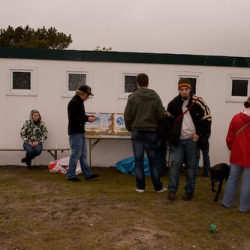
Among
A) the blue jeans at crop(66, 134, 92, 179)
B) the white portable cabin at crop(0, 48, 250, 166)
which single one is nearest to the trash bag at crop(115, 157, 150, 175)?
the white portable cabin at crop(0, 48, 250, 166)

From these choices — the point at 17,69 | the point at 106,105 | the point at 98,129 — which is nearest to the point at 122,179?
the point at 98,129

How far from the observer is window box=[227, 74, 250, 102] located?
8.85 metres

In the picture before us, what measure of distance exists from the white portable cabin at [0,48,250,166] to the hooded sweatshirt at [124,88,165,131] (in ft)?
10.4

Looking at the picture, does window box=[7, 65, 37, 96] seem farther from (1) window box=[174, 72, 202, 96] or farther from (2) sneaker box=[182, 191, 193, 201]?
(2) sneaker box=[182, 191, 193, 201]

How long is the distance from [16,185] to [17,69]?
325 centimetres

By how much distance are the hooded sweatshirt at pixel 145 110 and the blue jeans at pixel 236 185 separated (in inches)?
53.0

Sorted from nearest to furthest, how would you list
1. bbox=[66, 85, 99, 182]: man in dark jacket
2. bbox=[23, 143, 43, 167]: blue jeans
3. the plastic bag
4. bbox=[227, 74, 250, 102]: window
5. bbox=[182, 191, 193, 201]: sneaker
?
bbox=[182, 191, 193, 201]: sneaker < bbox=[66, 85, 99, 182]: man in dark jacket < the plastic bag < bbox=[23, 143, 43, 167]: blue jeans < bbox=[227, 74, 250, 102]: window

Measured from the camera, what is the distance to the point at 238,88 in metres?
8.94

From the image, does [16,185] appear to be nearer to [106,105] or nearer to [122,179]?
[122,179]

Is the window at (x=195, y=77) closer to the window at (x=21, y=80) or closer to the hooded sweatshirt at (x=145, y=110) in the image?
the hooded sweatshirt at (x=145, y=110)

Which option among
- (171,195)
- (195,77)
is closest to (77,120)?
(171,195)

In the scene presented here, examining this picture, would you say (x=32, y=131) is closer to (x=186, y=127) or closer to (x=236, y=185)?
(x=186, y=127)

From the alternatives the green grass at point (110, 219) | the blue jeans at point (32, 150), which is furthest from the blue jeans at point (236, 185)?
the blue jeans at point (32, 150)

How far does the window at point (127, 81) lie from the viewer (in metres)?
8.76
